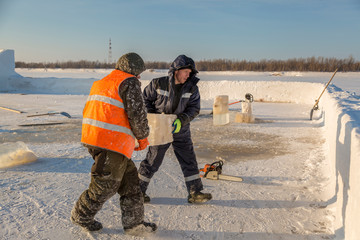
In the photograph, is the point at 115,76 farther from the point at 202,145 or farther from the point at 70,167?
the point at 202,145

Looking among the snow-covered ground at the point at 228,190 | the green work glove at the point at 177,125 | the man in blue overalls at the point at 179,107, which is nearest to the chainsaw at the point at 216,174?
the snow-covered ground at the point at 228,190

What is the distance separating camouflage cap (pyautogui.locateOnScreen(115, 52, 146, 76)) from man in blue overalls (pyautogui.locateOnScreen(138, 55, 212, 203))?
794 millimetres

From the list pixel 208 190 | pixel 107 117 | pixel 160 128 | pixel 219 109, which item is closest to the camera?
pixel 107 117

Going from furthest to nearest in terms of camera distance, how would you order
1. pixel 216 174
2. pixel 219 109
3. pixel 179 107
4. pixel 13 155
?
pixel 219 109, pixel 13 155, pixel 216 174, pixel 179 107

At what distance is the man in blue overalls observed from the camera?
3590 mm

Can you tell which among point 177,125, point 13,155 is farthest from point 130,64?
point 13,155

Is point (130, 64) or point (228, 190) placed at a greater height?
point (130, 64)

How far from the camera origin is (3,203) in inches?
146

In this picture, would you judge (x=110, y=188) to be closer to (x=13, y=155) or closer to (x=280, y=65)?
(x=13, y=155)

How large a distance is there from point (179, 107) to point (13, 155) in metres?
3.07

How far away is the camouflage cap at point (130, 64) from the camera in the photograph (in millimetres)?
2773

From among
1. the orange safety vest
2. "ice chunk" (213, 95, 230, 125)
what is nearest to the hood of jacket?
the orange safety vest

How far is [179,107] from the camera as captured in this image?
12.0 ft

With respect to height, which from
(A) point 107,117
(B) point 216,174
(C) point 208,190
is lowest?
(C) point 208,190
